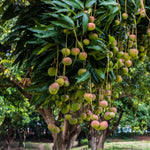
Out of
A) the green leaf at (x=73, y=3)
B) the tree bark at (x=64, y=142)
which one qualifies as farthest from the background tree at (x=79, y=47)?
the tree bark at (x=64, y=142)

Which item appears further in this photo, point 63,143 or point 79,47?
point 63,143

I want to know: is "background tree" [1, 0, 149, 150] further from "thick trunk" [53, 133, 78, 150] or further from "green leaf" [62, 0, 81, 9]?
"thick trunk" [53, 133, 78, 150]

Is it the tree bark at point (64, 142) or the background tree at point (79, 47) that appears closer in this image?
the background tree at point (79, 47)

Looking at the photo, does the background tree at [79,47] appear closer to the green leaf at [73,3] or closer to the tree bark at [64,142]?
the green leaf at [73,3]

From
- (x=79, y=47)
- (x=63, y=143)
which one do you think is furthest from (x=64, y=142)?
(x=79, y=47)

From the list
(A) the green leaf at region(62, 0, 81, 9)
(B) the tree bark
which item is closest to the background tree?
(A) the green leaf at region(62, 0, 81, 9)

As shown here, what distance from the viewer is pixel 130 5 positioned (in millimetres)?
1149

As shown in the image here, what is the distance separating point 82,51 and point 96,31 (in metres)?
0.12

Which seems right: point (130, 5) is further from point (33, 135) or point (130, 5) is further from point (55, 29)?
point (33, 135)

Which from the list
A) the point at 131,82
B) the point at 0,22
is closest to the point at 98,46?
the point at 0,22

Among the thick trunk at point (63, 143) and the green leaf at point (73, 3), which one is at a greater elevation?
the green leaf at point (73, 3)

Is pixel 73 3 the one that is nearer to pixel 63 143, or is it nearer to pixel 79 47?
pixel 79 47

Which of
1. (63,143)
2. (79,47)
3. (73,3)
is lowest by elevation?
(63,143)

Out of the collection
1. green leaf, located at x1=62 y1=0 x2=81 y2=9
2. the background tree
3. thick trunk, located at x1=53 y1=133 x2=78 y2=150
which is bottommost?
thick trunk, located at x1=53 y1=133 x2=78 y2=150
